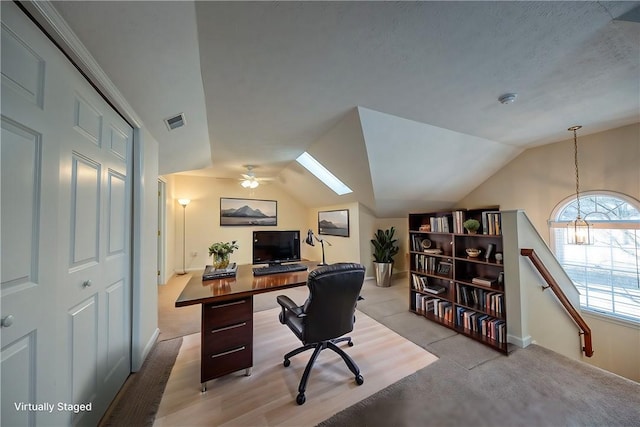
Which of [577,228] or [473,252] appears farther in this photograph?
[577,228]

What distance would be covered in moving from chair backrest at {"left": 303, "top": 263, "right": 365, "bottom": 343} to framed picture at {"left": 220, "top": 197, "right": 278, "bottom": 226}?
183 inches

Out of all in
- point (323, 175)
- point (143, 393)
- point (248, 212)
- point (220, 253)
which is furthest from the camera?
point (248, 212)

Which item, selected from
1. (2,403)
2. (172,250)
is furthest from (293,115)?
(172,250)

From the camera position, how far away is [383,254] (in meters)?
4.63

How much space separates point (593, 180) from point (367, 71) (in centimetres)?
397

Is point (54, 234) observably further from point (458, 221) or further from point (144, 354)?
point (458, 221)

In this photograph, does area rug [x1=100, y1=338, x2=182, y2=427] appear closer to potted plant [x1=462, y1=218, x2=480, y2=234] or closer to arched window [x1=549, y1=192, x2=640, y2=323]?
potted plant [x1=462, y1=218, x2=480, y2=234]

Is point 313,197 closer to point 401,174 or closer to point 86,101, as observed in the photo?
point 401,174

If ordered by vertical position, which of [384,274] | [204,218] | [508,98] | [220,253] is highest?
[508,98]

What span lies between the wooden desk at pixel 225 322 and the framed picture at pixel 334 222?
3.21 m

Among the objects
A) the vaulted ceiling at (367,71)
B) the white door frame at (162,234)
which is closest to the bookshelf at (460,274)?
Result: the vaulted ceiling at (367,71)

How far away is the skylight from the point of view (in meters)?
4.32

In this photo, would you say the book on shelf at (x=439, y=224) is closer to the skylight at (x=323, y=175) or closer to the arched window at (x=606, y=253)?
the skylight at (x=323, y=175)

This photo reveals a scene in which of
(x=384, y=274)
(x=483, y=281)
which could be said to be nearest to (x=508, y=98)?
(x=483, y=281)
